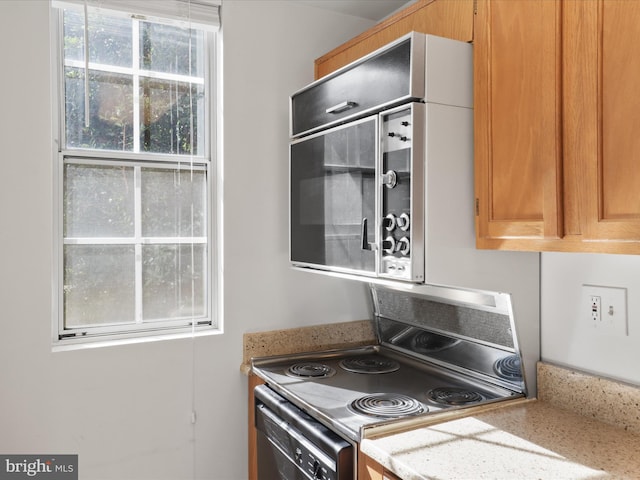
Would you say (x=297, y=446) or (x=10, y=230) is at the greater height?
(x=10, y=230)

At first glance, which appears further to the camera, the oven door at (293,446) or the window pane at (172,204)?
the window pane at (172,204)

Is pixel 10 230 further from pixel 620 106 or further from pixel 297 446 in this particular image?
pixel 620 106

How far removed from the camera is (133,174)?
2.09 m

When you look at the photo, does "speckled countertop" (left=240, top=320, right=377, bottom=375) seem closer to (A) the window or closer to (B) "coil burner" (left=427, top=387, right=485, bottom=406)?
(A) the window

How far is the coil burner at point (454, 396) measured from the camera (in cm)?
165

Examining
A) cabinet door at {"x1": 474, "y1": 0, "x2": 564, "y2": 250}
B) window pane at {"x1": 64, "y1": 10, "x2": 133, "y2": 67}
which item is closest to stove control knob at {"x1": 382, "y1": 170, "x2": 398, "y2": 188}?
cabinet door at {"x1": 474, "y1": 0, "x2": 564, "y2": 250}

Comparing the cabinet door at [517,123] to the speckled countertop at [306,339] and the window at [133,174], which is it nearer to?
the speckled countertop at [306,339]

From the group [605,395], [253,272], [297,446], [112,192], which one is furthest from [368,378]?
[112,192]

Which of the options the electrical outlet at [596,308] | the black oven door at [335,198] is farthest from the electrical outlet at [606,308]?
the black oven door at [335,198]

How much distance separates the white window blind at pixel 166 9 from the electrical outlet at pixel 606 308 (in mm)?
1773

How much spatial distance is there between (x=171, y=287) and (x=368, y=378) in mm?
908

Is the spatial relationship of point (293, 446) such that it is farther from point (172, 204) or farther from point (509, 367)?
point (172, 204)

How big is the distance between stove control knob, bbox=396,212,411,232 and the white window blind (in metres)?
1.26

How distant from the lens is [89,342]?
1999 millimetres
